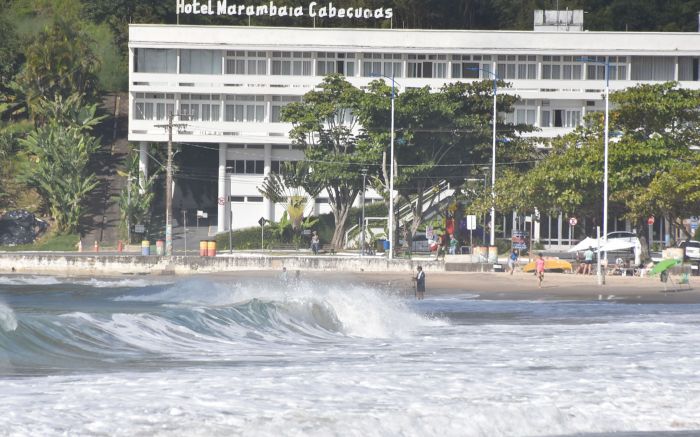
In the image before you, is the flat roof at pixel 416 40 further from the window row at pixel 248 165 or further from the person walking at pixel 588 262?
the person walking at pixel 588 262

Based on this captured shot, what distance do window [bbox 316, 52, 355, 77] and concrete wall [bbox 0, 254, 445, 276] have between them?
964 inches

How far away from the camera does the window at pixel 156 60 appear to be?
82.2 meters

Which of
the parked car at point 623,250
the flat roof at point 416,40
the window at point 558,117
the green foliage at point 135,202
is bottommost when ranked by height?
the parked car at point 623,250

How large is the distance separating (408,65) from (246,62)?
10.8m

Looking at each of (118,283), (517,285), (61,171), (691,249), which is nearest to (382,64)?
(61,171)

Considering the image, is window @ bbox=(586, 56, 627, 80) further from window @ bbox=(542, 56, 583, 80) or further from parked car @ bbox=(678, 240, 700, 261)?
parked car @ bbox=(678, 240, 700, 261)

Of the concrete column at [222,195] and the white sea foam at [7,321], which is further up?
the concrete column at [222,195]

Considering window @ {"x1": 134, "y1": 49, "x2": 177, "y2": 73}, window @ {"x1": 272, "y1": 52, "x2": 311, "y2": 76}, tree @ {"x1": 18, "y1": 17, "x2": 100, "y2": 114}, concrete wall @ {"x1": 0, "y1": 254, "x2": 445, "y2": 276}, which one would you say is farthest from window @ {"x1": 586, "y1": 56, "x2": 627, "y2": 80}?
tree @ {"x1": 18, "y1": 17, "x2": 100, "y2": 114}

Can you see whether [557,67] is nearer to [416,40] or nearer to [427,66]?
[427,66]

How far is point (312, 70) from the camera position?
83.3 metres

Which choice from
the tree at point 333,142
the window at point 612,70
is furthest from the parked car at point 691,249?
the window at point 612,70

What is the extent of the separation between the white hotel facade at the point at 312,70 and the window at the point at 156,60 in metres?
0.07

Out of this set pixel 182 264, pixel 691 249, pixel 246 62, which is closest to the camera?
pixel 691 249

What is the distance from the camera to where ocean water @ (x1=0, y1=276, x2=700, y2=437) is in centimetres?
1806
